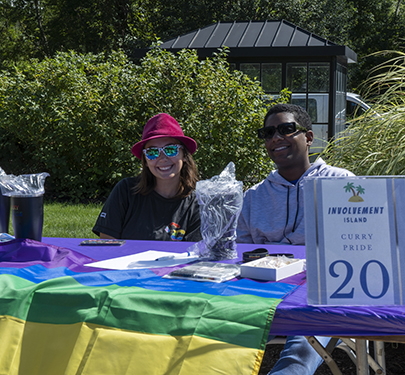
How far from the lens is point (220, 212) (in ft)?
5.91

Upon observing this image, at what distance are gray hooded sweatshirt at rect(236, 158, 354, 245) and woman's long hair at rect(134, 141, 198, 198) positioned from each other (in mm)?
358

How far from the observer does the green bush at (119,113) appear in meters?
7.20

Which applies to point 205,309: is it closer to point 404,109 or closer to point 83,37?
point 404,109

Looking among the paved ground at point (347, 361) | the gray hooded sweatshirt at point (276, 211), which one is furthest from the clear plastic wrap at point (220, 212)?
the paved ground at point (347, 361)

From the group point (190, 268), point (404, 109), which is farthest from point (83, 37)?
point (190, 268)

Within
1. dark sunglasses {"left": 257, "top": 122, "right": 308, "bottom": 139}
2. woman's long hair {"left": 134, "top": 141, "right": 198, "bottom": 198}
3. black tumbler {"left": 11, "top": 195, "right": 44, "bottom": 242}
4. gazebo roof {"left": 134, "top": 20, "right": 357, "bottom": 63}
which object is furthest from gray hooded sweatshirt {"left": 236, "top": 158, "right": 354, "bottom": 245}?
gazebo roof {"left": 134, "top": 20, "right": 357, "bottom": 63}

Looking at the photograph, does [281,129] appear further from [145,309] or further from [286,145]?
[145,309]

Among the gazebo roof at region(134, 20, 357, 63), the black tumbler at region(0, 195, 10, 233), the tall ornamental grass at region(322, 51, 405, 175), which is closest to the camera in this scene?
the black tumbler at region(0, 195, 10, 233)

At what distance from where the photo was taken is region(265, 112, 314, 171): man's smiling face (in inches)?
108

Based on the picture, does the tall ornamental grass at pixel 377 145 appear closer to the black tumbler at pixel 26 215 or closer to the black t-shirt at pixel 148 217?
the black t-shirt at pixel 148 217

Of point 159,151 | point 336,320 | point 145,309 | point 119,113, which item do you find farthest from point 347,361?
point 119,113

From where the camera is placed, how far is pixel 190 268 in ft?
5.23

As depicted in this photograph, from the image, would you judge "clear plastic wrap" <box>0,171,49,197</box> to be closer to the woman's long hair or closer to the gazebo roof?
the woman's long hair

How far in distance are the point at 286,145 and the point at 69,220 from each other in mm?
4089
